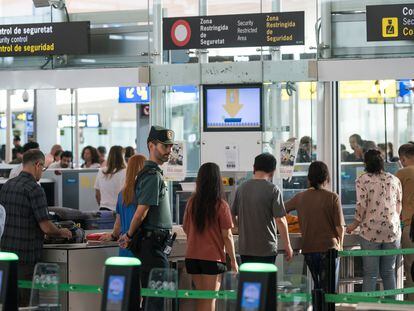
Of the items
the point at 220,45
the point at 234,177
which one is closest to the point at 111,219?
the point at 234,177

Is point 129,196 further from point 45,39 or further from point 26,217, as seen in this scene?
point 45,39

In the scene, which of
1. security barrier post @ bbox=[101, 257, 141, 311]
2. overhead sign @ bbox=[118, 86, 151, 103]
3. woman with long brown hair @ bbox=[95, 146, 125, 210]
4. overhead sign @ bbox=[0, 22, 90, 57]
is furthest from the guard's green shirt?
overhead sign @ bbox=[118, 86, 151, 103]

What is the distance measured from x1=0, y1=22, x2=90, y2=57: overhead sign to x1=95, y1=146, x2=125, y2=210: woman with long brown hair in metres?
1.57

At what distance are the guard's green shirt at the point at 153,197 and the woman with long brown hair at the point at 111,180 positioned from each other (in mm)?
3893

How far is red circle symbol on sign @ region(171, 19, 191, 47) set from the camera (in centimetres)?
1226

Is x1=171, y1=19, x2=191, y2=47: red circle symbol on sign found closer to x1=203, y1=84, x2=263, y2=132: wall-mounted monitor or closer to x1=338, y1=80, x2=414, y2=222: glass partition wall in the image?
x1=203, y1=84, x2=263, y2=132: wall-mounted monitor

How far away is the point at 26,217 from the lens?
789cm

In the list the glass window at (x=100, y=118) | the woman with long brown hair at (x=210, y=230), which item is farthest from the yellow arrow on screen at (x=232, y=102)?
the glass window at (x=100, y=118)

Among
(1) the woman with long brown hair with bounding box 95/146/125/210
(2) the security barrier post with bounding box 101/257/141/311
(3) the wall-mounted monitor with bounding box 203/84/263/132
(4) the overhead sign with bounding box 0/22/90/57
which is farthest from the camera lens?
(4) the overhead sign with bounding box 0/22/90/57

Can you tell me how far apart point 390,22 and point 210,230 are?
463 cm

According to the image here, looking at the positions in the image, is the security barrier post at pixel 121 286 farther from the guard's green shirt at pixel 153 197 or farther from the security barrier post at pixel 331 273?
the security barrier post at pixel 331 273

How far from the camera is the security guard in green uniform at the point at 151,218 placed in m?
7.62

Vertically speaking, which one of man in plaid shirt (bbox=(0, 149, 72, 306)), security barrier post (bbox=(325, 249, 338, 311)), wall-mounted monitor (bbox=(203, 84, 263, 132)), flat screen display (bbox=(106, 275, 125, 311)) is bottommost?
security barrier post (bbox=(325, 249, 338, 311))

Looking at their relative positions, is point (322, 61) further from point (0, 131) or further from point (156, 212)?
point (0, 131)
